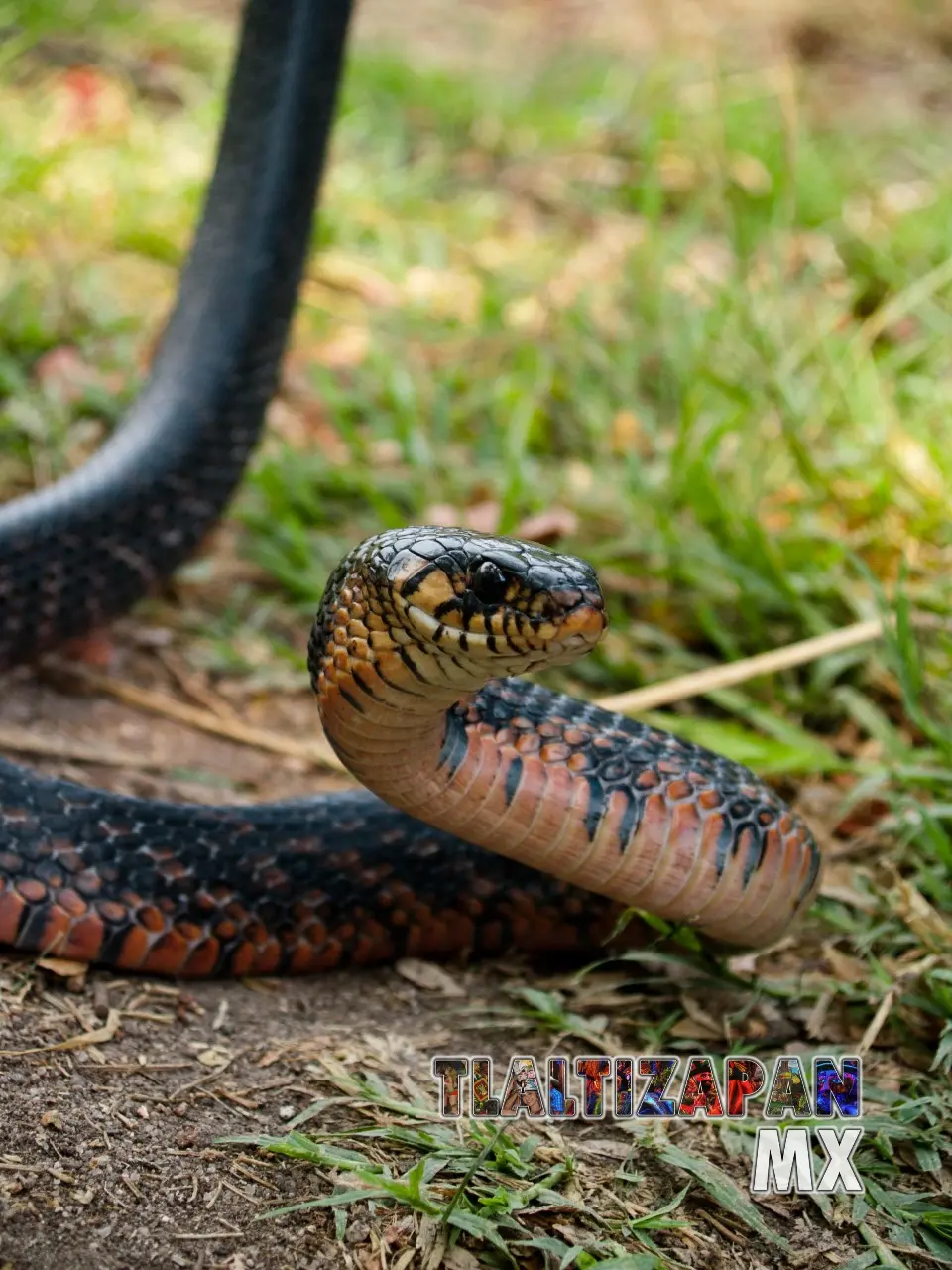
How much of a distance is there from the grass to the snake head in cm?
80

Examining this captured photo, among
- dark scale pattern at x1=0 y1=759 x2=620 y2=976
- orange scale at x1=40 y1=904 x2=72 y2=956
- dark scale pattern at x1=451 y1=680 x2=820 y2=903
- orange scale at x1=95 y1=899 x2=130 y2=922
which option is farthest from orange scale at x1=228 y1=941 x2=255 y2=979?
dark scale pattern at x1=451 y1=680 x2=820 y2=903

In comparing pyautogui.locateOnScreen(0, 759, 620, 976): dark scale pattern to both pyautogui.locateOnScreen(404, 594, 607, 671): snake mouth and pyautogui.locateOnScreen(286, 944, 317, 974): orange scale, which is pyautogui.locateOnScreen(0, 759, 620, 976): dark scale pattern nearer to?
pyautogui.locateOnScreen(286, 944, 317, 974): orange scale

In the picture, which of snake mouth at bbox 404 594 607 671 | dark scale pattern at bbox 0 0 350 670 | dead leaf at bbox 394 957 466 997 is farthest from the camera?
dark scale pattern at bbox 0 0 350 670

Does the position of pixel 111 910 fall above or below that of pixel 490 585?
below

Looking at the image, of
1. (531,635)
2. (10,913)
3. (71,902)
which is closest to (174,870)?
(71,902)

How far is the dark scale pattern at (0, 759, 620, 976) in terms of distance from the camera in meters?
2.89

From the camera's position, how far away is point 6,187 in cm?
630

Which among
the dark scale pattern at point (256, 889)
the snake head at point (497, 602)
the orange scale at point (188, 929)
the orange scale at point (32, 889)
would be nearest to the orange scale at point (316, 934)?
the dark scale pattern at point (256, 889)

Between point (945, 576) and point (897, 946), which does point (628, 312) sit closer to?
point (945, 576)

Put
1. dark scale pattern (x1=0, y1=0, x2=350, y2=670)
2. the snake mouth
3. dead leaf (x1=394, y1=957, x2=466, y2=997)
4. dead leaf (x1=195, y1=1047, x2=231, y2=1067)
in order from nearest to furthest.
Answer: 1. the snake mouth
2. dead leaf (x1=195, y1=1047, x2=231, y2=1067)
3. dead leaf (x1=394, y1=957, x2=466, y2=997)
4. dark scale pattern (x1=0, y1=0, x2=350, y2=670)

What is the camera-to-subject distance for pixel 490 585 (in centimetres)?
241

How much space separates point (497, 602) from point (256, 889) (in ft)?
3.30

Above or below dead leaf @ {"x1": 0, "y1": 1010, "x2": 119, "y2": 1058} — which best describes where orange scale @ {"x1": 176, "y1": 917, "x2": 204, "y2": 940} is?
above

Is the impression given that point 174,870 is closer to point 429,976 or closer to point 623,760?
point 429,976
